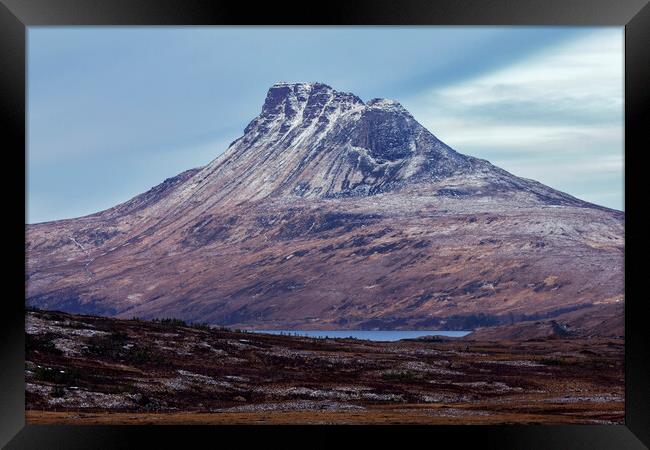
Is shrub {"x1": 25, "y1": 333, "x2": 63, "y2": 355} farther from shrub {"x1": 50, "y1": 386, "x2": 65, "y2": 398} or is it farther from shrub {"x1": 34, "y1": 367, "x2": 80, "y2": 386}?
shrub {"x1": 50, "y1": 386, "x2": 65, "y2": 398}

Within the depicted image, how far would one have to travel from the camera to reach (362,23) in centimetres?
1403

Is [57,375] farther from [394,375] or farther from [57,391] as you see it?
[394,375]

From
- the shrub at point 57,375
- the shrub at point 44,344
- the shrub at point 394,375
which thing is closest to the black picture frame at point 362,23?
the shrub at point 57,375

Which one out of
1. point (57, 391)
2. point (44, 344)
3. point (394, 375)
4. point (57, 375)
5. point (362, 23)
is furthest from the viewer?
point (394, 375)

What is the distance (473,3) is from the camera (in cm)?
1338

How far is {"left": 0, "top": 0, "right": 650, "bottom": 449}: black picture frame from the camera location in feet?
43.5

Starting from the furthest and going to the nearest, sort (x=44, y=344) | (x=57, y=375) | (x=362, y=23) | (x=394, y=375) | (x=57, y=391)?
(x=394, y=375) → (x=44, y=344) → (x=57, y=375) → (x=57, y=391) → (x=362, y=23)

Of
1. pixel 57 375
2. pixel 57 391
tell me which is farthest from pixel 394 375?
pixel 57 391

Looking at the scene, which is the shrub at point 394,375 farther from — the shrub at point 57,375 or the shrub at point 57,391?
the shrub at point 57,391

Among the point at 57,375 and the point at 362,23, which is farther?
the point at 57,375
